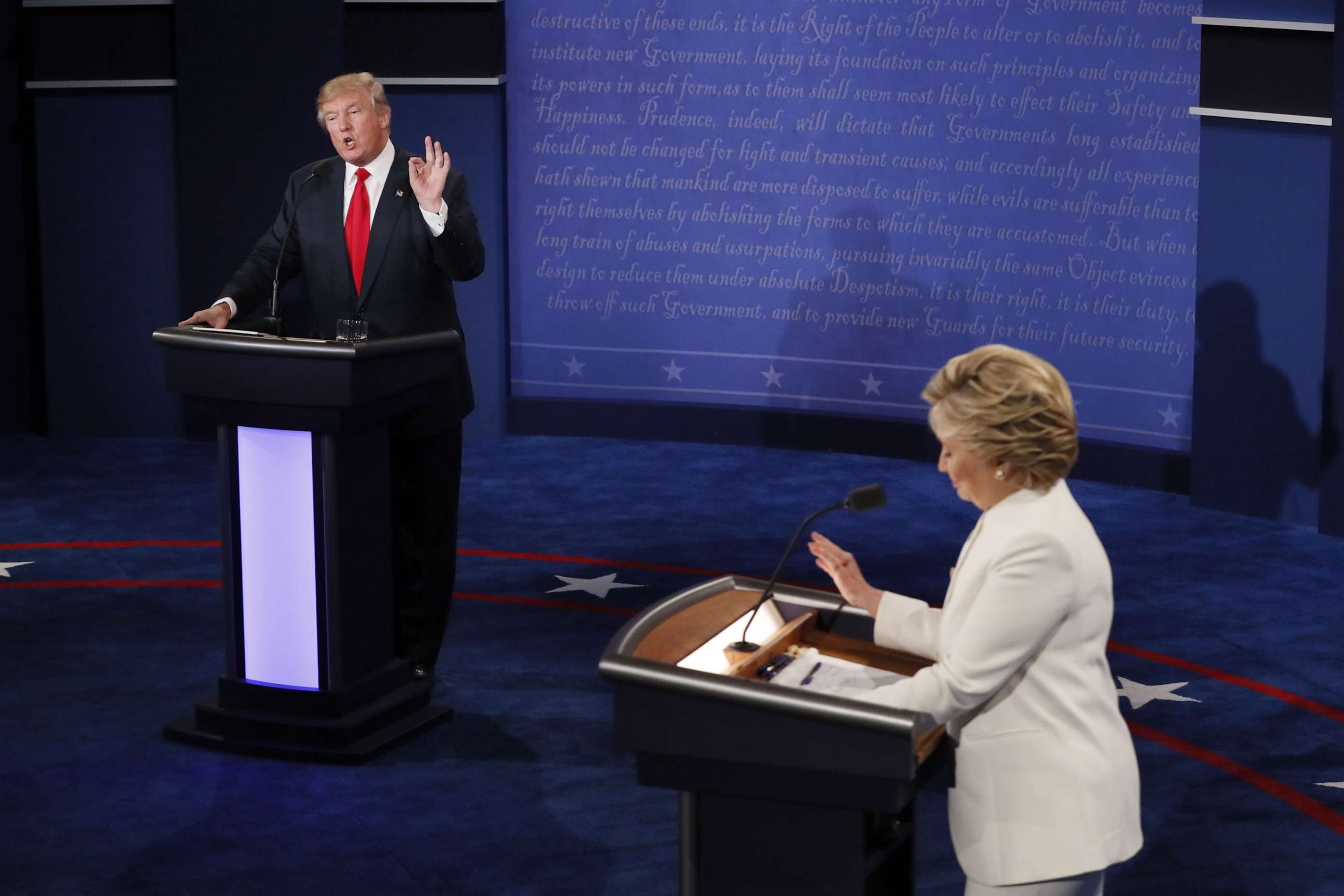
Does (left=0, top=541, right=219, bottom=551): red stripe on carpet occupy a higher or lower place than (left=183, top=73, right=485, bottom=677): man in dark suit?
lower

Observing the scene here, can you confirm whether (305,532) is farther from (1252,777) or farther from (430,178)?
(1252,777)

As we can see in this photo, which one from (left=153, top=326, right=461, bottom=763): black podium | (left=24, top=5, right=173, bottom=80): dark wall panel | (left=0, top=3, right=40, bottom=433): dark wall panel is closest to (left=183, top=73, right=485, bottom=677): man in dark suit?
(left=153, top=326, right=461, bottom=763): black podium

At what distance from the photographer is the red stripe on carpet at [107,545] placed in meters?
7.31

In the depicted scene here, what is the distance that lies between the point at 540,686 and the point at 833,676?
2.81m

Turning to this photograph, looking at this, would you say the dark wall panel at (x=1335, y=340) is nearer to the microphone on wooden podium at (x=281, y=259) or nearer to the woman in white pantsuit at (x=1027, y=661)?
the microphone on wooden podium at (x=281, y=259)

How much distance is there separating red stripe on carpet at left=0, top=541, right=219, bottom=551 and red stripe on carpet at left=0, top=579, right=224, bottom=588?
1.57 feet

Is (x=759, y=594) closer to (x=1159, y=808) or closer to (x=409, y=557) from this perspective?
(x=1159, y=808)

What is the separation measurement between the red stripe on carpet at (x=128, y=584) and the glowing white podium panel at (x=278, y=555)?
5.62 feet

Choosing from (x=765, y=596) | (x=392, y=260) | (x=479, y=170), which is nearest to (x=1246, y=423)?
(x=479, y=170)

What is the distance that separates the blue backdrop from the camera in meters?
8.17

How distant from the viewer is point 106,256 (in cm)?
935

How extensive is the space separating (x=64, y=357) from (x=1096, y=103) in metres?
5.25

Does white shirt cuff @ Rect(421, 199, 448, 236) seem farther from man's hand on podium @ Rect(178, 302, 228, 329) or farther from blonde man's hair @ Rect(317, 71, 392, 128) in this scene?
man's hand on podium @ Rect(178, 302, 228, 329)

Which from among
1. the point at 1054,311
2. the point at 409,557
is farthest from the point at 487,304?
the point at 409,557
